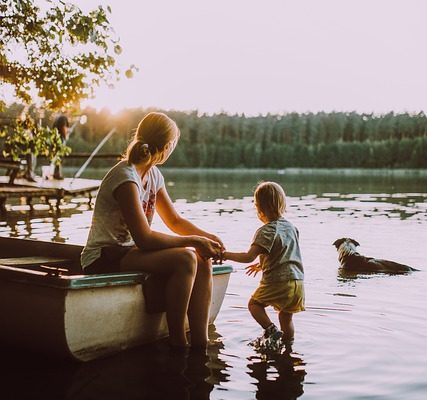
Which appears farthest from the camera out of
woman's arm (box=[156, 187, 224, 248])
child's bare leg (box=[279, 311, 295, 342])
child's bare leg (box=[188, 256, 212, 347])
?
woman's arm (box=[156, 187, 224, 248])

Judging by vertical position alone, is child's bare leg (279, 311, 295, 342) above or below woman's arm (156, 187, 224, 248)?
below

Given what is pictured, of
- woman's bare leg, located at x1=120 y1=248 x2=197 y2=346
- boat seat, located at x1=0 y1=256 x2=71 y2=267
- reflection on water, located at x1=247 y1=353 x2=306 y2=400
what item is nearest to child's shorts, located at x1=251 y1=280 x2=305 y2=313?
reflection on water, located at x1=247 y1=353 x2=306 y2=400

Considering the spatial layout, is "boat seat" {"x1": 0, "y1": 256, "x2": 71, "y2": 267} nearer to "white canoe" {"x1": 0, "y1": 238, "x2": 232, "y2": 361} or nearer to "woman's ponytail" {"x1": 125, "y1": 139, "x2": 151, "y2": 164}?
"white canoe" {"x1": 0, "y1": 238, "x2": 232, "y2": 361}

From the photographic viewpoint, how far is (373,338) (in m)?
5.32

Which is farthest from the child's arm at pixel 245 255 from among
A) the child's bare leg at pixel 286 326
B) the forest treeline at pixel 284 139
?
the forest treeline at pixel 284 139

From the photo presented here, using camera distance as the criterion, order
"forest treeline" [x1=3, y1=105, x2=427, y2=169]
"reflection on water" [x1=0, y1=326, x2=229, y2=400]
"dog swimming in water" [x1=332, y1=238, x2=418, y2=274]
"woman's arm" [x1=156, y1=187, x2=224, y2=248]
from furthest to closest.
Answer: "forest treeline" [x1=3, y1=105, x2=427, y2=169]
"dog swimming in water" [x1=332, y1=238, x2=418, y2=274]
"woman's arm" [x1=156, y1=187, x2=224, y2=248]
"reflection on water" [x1=0, y1=326, x2=229, y2=400]

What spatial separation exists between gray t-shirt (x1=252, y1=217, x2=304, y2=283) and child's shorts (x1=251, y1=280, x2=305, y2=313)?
0.13 feet

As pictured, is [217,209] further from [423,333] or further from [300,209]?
[423,333]

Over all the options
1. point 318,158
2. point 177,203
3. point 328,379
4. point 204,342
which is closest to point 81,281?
point 204,342

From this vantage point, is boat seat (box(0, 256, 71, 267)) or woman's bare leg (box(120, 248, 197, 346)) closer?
woman's bare leg (box(120, 248, 197, 346))

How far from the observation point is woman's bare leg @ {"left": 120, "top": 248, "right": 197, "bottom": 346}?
177 inches

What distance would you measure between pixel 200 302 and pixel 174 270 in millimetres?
355

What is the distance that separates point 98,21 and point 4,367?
394 centimetres

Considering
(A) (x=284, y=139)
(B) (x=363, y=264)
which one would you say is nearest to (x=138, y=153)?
(B) (x=363, y=264)
